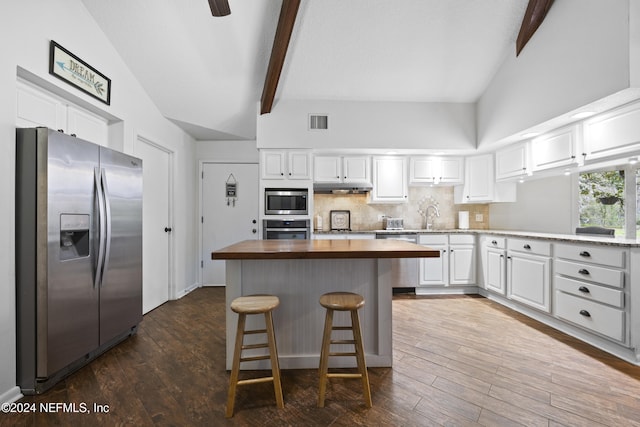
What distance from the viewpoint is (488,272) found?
3.94 metres

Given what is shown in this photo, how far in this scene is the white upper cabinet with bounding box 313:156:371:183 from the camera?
4.33 m

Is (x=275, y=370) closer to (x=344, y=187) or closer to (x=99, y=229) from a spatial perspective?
(x=99, y=229)

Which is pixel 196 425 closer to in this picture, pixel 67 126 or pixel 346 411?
pixel 346 411

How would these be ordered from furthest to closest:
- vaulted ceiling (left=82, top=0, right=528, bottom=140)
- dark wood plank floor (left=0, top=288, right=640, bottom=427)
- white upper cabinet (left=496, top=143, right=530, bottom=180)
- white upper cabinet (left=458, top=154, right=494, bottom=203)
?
white upper cabinet (left=458, top=154, right=494, bottom=203)
white upper cabinet (left=496, top=143, right=530, bottom=180)
vaulted ceiling (left=82, top=0, right=528, bottom=140)
dark wood plank floor (left=0, top=288, right=640, bottom=427)

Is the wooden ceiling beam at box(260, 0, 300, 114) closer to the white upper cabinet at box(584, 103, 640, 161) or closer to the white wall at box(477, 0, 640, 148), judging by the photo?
the white wall at box(477, 0, 640, 148)

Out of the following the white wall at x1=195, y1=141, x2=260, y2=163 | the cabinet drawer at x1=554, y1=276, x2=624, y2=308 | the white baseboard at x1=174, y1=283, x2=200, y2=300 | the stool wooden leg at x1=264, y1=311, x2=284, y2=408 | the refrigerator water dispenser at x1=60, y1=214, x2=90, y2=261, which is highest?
the white wall at x1=195, y1=141, x2=260, y2=163

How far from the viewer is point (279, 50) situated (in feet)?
10.3

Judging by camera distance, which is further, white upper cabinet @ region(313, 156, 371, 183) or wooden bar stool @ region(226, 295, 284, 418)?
white upper cabinet @ region(313, 156, 371, 183)

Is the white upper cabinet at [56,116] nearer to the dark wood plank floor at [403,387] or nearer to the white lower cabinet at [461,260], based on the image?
the dark wood plank floor at [403,387]

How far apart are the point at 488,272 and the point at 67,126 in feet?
15.8

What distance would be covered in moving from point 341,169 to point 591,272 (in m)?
2.93

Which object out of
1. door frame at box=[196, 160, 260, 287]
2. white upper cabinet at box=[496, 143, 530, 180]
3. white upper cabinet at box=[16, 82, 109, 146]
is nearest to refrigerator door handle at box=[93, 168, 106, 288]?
white upper cabinet at box=[16, 82, 109, 146]

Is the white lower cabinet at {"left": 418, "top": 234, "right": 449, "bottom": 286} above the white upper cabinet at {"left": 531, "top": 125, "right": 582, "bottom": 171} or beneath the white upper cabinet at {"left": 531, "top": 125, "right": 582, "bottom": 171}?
beneath

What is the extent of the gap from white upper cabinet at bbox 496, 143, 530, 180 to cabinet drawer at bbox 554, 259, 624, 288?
1292 mm
